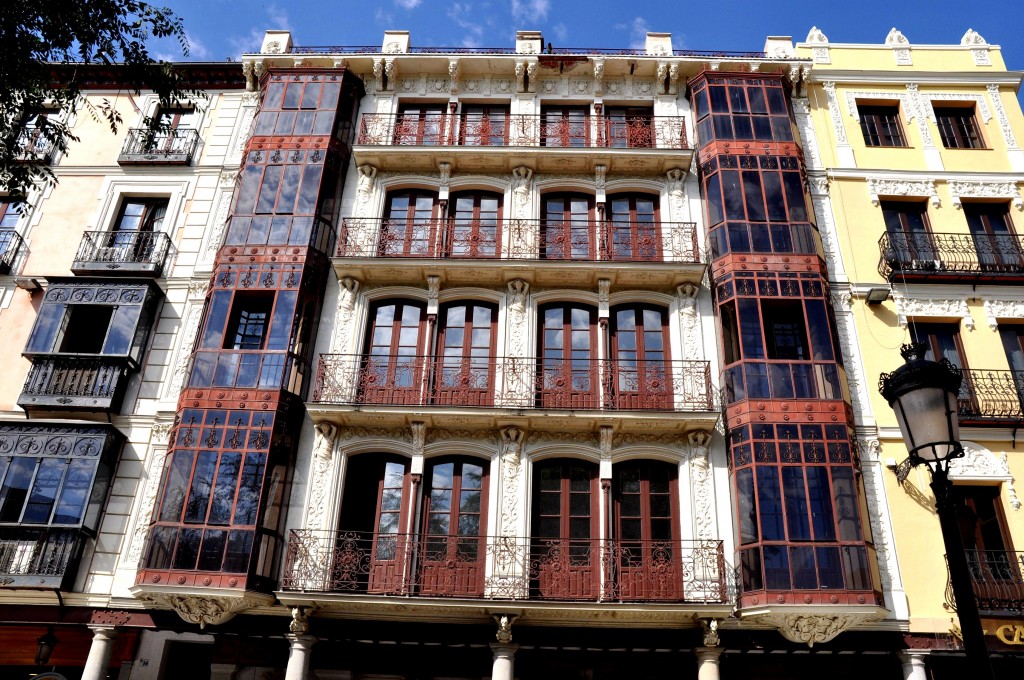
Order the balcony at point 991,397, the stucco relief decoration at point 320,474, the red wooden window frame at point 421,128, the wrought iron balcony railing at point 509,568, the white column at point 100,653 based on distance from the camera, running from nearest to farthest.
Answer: the wrought iron balcony railing at point 509,568 → the white column at point 100,653 → the stucco relief decoration at point 320,474 → the balcony at point 991,397 → the red wooden window frame at point 421,128

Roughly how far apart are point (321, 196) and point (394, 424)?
19.6 feet

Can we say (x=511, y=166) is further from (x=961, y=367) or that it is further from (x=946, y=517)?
(x=946, y=517)

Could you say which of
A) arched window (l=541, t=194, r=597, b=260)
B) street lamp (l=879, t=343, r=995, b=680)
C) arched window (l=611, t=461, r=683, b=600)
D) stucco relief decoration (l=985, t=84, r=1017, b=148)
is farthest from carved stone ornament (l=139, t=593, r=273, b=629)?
stucco relief decoration (l=985, t=84, r=1017, b=148)

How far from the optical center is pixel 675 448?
15031 mm

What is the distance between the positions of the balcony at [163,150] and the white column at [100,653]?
1130cm

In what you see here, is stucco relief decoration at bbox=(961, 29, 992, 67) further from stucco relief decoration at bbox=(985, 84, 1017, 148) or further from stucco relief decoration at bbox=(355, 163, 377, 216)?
stucco relief decoration at bbox=(355, 163, 377, 216)

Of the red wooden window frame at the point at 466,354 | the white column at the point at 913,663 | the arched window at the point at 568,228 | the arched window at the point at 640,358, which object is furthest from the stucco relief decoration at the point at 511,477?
the white column at the point at 913,663

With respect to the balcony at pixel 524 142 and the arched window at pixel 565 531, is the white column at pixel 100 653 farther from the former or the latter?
the balcony at pixel 524 142

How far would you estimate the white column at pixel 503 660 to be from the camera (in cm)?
1288

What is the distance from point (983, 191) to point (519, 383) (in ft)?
41.0

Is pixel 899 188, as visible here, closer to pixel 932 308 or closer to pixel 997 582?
pixel 932 308

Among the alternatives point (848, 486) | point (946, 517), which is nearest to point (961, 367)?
point (848, 486)

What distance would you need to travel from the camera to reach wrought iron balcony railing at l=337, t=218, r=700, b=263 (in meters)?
17.0

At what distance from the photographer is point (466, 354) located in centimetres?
1623
